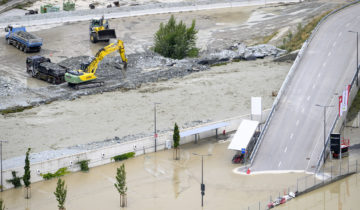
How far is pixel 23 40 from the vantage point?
97.9m

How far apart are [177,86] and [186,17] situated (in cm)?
3735

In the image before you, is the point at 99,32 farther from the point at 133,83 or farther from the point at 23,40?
the point at 133,83

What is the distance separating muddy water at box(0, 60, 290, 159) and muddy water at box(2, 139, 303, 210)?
6.58 meters

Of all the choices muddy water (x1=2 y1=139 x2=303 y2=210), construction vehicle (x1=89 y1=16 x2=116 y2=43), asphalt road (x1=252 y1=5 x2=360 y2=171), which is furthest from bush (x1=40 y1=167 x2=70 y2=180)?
construction vehicle (x1=89 y1=16 x2=116 y2=43)

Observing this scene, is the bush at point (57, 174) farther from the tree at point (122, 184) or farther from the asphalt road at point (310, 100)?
the asphalt road at point (310, 100)

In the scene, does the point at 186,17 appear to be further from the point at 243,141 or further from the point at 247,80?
the point at 243,141

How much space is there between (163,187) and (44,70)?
32.1 m

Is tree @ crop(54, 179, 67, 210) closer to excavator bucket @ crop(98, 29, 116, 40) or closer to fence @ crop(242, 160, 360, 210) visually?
fence @ crop(242, 160, 360, 210)

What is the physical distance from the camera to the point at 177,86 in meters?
86.5

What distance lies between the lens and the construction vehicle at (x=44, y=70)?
8719 cm

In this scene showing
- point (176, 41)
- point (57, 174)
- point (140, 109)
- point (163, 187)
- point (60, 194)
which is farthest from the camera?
point (176, 41)

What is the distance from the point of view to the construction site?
6456 centimetres

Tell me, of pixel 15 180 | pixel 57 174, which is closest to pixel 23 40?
pixel 57 174

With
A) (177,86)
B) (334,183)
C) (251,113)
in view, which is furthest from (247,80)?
(334,183)
